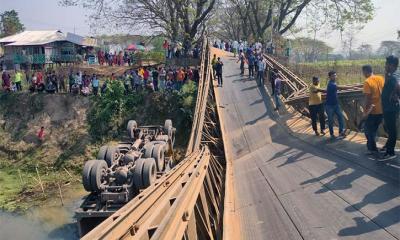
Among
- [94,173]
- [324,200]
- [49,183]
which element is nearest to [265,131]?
[94,173]

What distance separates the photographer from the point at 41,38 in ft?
156

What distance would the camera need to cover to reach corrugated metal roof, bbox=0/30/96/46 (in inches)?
1823

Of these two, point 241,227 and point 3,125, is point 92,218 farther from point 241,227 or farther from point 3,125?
point 3,125

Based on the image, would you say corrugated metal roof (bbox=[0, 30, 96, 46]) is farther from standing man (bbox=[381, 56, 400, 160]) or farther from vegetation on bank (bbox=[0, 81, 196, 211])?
standing man (bbox=[381, 56, 400, 160])

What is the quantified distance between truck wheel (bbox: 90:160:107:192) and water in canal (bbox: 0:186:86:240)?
615 centimetres

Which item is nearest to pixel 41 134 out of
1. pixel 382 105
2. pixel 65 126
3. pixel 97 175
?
pixel 65 126

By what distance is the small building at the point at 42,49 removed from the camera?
44.7m

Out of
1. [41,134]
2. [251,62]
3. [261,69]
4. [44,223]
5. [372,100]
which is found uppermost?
[251,62]

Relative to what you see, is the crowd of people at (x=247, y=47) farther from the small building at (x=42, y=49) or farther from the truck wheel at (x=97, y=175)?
the truck wheel at (x=97, y=175)

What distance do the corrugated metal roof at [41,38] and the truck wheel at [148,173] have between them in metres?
34.6

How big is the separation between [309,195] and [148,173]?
24.5 ft

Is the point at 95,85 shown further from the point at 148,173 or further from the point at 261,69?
the point at 148,173

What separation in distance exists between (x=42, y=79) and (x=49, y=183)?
10.3 meters

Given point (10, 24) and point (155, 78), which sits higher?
point (10, 24)
